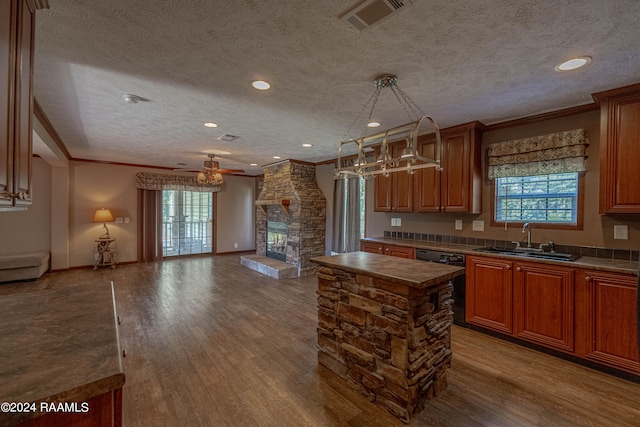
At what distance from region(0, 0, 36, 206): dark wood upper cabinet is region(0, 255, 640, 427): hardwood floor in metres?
0.97

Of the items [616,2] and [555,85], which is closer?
[616,2]

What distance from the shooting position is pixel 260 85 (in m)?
2.48

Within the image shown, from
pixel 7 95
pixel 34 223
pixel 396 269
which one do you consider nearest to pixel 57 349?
pixel 7 95

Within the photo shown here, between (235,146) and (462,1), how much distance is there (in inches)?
159

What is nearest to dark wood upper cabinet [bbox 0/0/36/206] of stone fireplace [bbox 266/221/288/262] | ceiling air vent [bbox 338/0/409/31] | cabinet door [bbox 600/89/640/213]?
ceiling air vent [bbox 338/0/409/31]

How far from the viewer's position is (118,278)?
219 inches

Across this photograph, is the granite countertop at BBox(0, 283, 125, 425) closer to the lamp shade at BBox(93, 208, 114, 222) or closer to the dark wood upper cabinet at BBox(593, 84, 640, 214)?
the dark wood upper cabinet at BBox(593, 84, 640, 214)

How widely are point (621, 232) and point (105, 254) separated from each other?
29.0ft

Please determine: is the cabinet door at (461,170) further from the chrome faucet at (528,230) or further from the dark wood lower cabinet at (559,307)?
the dark wood lower cabinet at (559,307)

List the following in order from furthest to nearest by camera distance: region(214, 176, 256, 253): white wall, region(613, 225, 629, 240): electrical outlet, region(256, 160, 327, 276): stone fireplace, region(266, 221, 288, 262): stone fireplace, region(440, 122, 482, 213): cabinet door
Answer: region(214, 176, 256, 253): white wall
region(266, 221, 288, 262): stone fireplace
region(256, 160, 327, 276): stone fireplace
region(440, 122, 482, 213): cabinet door
region(613, 225, 629, 240): electrical outlet

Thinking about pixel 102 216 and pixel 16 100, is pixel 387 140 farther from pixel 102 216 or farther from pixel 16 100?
pixel 102 216

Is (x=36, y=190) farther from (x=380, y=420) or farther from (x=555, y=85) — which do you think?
(x=555, y=85)

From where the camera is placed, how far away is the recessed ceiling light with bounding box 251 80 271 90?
242cm

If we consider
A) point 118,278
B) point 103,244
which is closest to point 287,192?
point 118,278
